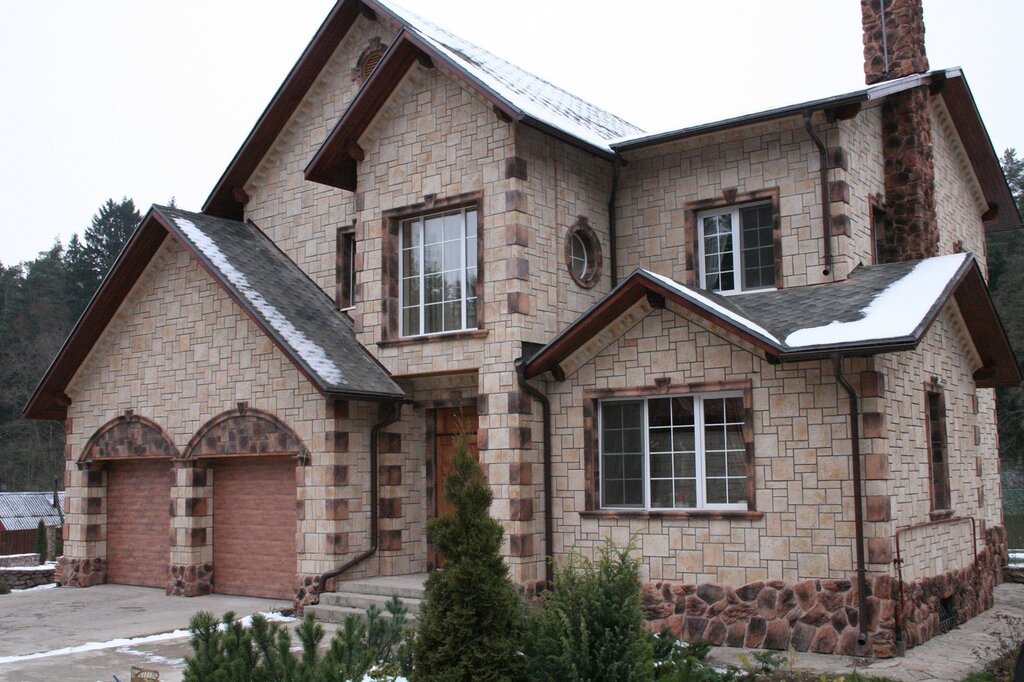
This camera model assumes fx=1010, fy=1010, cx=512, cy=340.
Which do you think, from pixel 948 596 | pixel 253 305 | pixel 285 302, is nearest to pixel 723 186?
pixel 948 596

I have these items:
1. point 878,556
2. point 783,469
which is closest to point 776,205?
point 783,469

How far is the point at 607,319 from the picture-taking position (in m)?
12.7

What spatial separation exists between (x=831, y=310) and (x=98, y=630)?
10043 mm

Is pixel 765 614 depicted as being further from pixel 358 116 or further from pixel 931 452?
pixel 358 116

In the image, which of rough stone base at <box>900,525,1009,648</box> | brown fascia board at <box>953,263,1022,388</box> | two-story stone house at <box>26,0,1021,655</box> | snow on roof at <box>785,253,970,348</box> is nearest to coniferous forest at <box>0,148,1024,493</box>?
brown fascia board at <box>953,263,1022,388</box>

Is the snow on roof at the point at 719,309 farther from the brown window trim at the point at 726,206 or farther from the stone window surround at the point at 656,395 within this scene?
the brown window trim at the point at 726,206

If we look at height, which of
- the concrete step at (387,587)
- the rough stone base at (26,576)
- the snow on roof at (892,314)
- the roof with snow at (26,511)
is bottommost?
the rough stone base at (26,576)

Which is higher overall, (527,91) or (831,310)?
(527,91)

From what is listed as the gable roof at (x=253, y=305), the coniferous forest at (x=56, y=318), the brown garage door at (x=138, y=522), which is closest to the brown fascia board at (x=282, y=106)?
the gable roof at (x=253, y=305)

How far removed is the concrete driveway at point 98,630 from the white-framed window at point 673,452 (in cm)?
536

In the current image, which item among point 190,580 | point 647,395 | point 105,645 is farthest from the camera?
point 190,580

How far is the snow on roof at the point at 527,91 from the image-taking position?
13656 mm

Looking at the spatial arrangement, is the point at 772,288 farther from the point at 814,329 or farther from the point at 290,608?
the point at 290,608

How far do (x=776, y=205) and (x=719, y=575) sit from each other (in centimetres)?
510
